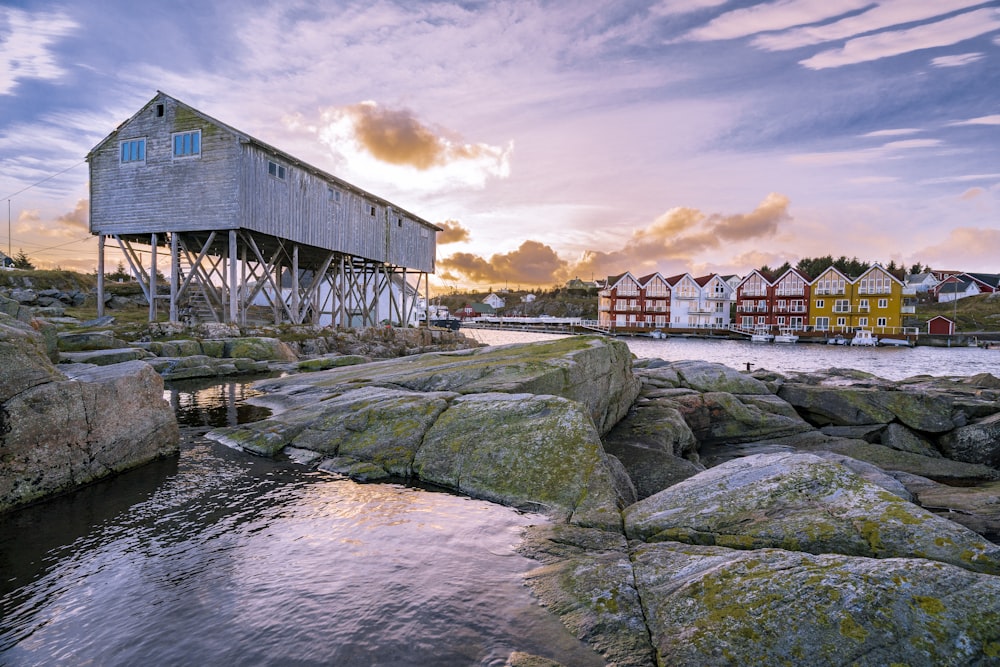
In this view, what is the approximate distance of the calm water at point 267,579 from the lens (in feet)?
Answer: 14.4

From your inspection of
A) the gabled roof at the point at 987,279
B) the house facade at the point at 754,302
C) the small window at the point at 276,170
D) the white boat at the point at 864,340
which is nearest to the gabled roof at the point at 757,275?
the house facade at the point at 754,302

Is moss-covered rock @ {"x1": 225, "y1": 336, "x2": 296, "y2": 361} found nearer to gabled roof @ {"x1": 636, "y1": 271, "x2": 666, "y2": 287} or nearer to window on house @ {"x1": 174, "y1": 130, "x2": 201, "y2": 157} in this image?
window on house @ {"x1": 174, "y1": 130, "x2": 201, "y2": 157}

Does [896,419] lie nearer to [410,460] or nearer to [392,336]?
[410,460]

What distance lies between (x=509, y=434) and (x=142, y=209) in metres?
29.8

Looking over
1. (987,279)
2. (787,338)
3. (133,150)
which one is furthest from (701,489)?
(987,279)

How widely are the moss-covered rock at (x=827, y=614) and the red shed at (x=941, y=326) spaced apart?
325 ft

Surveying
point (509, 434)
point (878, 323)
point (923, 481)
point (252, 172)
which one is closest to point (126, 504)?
point (509, 434)

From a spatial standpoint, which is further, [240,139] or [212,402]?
[240,139]

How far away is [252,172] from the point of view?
88.9 ft

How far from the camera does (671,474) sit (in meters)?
9.30

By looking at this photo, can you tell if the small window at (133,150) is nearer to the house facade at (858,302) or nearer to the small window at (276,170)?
the small window at (276,170)

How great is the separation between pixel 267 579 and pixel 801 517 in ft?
18.8

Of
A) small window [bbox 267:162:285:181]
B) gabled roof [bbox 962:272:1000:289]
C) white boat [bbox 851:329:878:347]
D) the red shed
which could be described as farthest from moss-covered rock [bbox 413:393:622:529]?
gabled roof [bbox 962:272:1000:289]

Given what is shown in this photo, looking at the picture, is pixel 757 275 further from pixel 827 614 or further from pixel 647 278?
pixel 827 614
